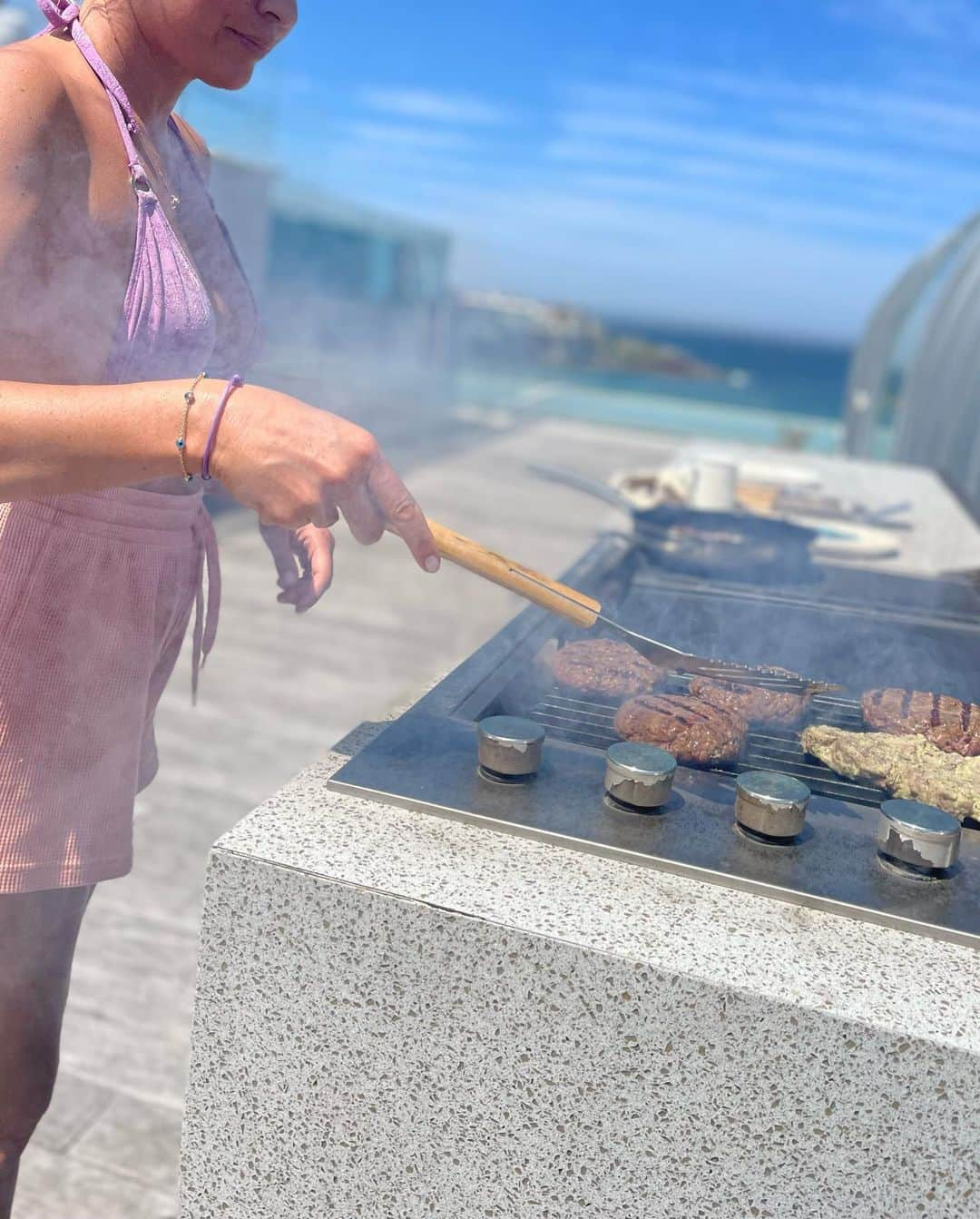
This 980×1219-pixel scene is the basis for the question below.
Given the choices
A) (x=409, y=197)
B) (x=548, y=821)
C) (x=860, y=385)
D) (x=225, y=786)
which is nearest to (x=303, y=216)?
(x=860, y=385)

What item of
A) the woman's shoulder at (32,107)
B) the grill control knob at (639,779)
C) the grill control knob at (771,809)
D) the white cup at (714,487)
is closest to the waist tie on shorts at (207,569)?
the woman's shoulder at (32,107)

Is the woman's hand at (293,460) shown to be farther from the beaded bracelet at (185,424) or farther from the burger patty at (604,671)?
the burger patty at (604,671)

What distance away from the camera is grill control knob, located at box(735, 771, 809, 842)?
1.12m

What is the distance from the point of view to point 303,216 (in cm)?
1073

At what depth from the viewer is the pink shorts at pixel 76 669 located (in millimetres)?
1178

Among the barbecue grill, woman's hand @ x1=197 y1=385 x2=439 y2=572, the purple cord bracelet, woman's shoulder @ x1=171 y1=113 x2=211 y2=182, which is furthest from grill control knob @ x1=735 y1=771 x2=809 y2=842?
woman's shoulder @ x1=171 y1=113 x2=211 y2=182

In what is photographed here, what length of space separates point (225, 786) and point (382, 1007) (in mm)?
2688

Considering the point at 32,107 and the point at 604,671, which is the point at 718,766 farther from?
the point at 32,107

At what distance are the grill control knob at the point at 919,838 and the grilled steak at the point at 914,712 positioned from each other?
368 mm

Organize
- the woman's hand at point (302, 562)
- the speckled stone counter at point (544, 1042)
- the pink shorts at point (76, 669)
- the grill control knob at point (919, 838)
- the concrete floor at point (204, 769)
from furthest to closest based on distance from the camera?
the concrete floor at point (204, 769)
the woman's hand at point (302, 562)
the pink shorts at point (76, 669)
the grill control knob at point (919, 838)
the speckled stone counter at point (544, 1042)

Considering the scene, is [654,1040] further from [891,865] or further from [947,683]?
[947,683]

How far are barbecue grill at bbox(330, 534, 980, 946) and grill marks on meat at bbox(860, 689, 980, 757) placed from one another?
8cm

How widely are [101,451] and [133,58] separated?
0.54m

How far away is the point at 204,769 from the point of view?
372 cm
